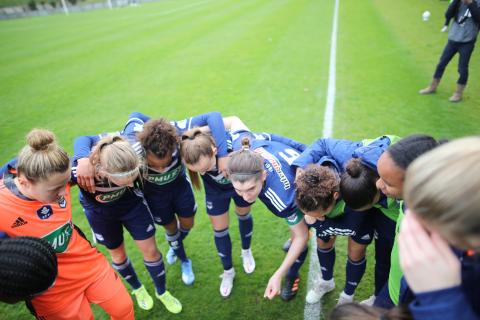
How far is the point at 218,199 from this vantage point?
3104mm

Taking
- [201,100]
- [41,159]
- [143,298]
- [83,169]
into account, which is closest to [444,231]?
[41,159]

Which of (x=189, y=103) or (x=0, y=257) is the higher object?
(x=0, y=257)

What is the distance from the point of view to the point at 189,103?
780 centimetres

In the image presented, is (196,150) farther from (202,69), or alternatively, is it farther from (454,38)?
(202,69)

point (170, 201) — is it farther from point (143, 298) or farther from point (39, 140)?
point (39, 140)

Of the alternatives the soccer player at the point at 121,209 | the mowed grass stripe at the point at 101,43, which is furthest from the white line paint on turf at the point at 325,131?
the mowed grass stripe at the point at 101,43

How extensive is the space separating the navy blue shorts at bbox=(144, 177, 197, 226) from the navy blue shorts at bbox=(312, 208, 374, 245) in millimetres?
1324

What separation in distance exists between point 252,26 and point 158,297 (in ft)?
49.6

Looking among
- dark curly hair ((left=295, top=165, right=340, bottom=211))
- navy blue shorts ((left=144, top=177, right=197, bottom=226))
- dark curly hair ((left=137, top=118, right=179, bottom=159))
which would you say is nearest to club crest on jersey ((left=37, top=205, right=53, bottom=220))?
dark curly hair ((left=137, top=118, right=179, bottom=159))

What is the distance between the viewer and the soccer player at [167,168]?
8.09 feet

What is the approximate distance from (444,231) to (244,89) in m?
7.69

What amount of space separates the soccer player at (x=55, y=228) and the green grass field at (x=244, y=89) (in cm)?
90

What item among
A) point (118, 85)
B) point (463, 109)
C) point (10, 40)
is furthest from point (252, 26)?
point (10, 40)

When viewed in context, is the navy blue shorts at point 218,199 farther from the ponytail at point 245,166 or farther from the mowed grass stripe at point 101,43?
the mowed grass stripe at point 101,43
